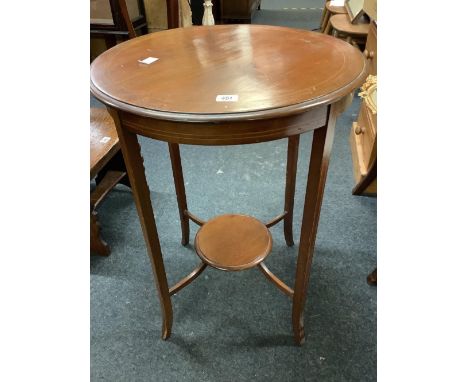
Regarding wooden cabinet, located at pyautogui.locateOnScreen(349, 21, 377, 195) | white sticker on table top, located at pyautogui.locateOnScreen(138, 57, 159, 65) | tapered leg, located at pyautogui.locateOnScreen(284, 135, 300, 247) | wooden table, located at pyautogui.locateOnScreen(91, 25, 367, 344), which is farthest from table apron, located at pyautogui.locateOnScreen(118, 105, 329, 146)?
wooden cabinet, located at pyautogui.locateOnScreen(349, 21, 377, 195)

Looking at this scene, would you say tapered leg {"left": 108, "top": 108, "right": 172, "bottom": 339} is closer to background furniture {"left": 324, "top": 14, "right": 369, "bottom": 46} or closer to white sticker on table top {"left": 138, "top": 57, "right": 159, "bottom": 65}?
white sticker on table top {"left": 138, "top": 57, "right": 159, "bottom": 65}

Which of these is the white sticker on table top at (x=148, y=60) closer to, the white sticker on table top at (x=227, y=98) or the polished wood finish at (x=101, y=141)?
the white sticker on table top at (x=227, y=98)

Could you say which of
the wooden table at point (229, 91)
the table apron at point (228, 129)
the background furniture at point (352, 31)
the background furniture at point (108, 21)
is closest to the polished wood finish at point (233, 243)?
the wooden table at point (229, 91)

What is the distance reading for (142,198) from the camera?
0.85m

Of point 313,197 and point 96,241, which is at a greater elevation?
point 313,197

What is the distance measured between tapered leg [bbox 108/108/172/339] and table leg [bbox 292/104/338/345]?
40 cm

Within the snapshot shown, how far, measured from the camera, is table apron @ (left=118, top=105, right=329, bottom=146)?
643 millimetres

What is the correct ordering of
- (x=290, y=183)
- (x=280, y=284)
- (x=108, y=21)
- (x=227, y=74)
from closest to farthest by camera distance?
(x=227, y=74) < (x=280, y=284) < (x=290, y=183) < (x=108, y=21)

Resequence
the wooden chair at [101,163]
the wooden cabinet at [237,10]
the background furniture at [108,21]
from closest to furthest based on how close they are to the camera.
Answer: the wooden chair at [101,163], the background furniture at [108,21], the wooden cabinet at [237,10]

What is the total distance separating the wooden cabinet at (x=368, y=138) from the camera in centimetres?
159

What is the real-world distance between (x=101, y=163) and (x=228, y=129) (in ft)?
2.85

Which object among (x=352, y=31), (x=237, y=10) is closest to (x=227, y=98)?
(x=352, y=31)

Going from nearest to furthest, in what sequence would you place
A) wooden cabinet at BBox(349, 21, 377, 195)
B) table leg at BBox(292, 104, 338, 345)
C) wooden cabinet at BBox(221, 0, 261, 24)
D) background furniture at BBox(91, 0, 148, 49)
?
table leg at BBox(292, 104, 338, 345), wooden cabinet at BBox(349, 21, 377, 195), background furniture at BBox(91, 0, 148, 49), wooden cabinet at BBox(221, 0, 261, 24)

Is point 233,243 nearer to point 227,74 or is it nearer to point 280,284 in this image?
point 280,284
